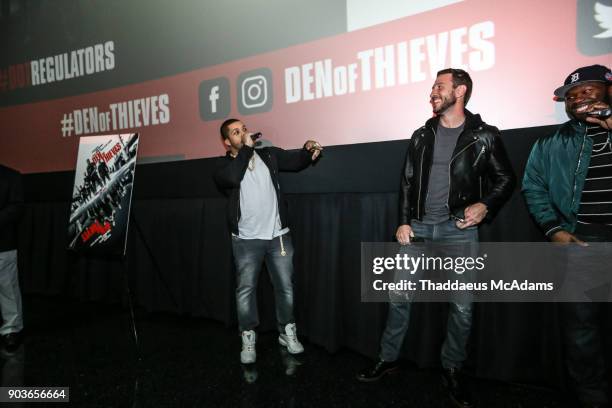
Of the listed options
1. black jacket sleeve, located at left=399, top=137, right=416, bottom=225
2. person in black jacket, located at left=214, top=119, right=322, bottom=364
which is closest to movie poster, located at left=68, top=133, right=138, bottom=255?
person in black jacket, located at left=214, top=119, right=322, bottom=364

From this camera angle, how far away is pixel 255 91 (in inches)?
102

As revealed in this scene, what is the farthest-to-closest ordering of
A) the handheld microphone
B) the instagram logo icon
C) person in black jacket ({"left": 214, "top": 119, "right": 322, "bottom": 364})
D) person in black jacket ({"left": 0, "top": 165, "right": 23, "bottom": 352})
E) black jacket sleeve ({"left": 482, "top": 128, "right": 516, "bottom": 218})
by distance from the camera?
the instagram logo icon, person in black jacket ({"left": 0, "top": 165, "right": 23, "bottom": 352}), person in black jacket ({"left": 214, "top": 119, "right": 322, "bottom": 364}), black jacket sleeve ({"left": 482, "top": 128, "right": 516, "bottom": 218}), the handheld microphone

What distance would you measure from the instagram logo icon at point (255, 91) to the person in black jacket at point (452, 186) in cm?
115

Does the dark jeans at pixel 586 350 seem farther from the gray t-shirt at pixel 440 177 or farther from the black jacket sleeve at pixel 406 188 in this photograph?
the black jacket sleeve at pixel 406 188

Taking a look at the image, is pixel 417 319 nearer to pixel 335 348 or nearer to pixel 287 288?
pixel 335 348

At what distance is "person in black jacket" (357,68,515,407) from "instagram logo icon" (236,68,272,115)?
115 centimetres

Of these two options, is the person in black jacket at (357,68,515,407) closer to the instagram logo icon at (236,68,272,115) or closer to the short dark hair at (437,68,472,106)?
the short dark hair at (437,68,472,106)

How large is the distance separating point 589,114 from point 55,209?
13.5ft

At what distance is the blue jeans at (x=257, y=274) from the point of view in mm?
2111

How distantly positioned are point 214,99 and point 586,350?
8.64ft

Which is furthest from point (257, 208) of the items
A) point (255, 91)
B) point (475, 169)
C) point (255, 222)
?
point (475, 169)

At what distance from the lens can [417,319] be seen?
208 centimetres

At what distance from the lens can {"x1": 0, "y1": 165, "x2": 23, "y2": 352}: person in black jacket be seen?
7.90 feet

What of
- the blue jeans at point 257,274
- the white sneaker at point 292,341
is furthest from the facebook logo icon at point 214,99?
the white sneaker at point 292,341
